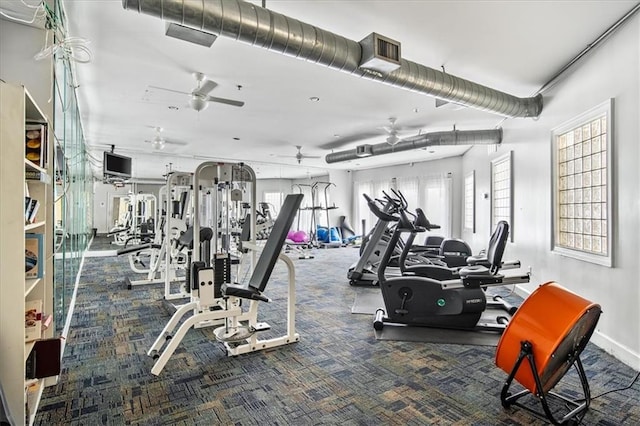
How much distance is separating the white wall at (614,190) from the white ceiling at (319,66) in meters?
0.25

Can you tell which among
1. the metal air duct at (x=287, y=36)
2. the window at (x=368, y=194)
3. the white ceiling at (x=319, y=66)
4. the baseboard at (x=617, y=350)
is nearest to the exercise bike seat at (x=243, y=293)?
the metal air duct at (x=287, y=36)

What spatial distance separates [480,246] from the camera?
709 centimetres

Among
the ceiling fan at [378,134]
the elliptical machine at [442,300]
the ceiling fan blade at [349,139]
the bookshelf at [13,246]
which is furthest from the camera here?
the ceiling fan blade at [349,139]

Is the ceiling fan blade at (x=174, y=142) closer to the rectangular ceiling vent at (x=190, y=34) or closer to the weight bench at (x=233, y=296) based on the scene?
the rectangular ceiling vent at (x=190, y=34)

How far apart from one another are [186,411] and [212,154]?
7896 mm

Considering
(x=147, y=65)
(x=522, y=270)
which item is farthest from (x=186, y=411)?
(x=522, y=270)

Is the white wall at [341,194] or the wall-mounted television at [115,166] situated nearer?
the wall-mounted television at [115,166]

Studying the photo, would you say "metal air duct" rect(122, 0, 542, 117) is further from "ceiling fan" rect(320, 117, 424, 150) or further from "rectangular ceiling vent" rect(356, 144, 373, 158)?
"rectangular ceiling vent" rect(356, 144, 373, 158)

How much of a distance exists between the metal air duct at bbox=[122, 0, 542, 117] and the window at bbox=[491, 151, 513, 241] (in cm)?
244

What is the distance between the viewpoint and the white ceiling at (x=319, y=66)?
2598 millimetres

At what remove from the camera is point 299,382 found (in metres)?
2.37

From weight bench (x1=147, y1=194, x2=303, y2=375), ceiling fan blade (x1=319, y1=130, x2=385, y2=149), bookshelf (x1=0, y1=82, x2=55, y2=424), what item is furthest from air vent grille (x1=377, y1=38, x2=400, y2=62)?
ceiling fan blade (x1=319, y1=130, x2=385, y2=149)

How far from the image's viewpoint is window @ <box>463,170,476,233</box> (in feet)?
25.1

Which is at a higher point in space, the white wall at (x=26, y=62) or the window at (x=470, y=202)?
the white wall at (x=26, y=62)
